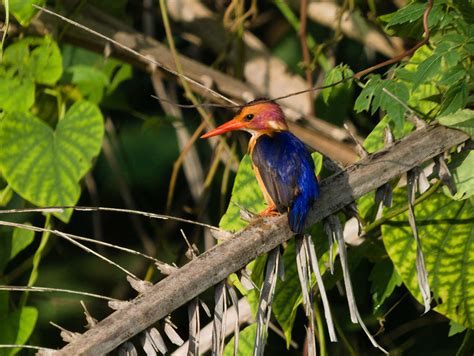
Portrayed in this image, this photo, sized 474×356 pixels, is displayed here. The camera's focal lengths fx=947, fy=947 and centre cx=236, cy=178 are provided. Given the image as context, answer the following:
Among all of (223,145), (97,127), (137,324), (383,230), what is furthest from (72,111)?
(137,324)

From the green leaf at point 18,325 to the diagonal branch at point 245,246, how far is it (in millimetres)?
990

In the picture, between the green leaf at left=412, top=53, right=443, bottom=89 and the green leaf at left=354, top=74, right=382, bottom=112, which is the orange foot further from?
the green leaf at left=412, top=53, right=443, bottom=89

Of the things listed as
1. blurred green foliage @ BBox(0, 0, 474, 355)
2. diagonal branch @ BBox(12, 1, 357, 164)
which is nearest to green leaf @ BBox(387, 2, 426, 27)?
blurred green foliage @ BBox(0, 0, 474, 355)

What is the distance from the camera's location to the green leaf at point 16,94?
271cm

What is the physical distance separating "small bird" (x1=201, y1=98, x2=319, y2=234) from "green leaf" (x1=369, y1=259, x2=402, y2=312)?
0.47 metres

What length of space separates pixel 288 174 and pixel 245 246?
1.41 feet

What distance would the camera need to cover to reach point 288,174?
86.4 inches

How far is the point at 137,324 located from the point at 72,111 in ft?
3.81

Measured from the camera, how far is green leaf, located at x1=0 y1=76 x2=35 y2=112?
8.89 feet

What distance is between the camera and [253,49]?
3.47m

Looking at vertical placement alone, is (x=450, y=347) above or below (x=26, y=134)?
below

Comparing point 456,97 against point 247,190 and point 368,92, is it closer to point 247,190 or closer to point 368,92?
point 368,92

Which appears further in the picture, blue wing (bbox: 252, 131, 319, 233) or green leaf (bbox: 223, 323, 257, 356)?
green leaf (bbox: 223, 323, 257, 356)

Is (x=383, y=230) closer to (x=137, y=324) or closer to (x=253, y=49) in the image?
(x=137, y=324)
